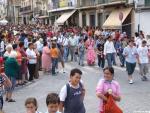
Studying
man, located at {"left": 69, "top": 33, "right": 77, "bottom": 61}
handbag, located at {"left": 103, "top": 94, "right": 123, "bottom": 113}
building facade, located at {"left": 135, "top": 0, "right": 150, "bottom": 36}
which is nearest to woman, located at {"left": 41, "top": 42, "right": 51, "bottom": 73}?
man, located at {"left": 69, "top": 33, "right": 77, "bottom": 61}

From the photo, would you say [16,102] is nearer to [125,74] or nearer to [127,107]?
[127,107]

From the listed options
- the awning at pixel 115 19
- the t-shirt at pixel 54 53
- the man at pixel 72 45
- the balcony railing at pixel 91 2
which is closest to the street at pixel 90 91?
the t-shirt at pixel 54 53

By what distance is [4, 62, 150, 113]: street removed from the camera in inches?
493

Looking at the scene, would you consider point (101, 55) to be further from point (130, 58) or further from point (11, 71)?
point (11, 71)

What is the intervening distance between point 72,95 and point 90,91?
8.16m

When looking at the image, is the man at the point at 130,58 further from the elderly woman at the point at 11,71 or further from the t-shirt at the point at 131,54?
the elderly woman at the point at 11,71

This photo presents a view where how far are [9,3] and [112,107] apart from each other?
11287cm

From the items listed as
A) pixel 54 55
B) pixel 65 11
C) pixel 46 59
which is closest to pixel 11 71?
pixel 54 55

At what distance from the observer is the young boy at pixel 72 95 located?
7.12 m

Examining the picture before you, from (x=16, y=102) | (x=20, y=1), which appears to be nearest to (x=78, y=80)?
(x=16, y=102)

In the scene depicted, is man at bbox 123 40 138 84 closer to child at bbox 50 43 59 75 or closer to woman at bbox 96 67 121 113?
child at bbox 50 43 59 75

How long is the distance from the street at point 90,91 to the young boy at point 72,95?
186 inches

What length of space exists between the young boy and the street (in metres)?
4.72

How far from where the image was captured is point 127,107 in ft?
40.6
